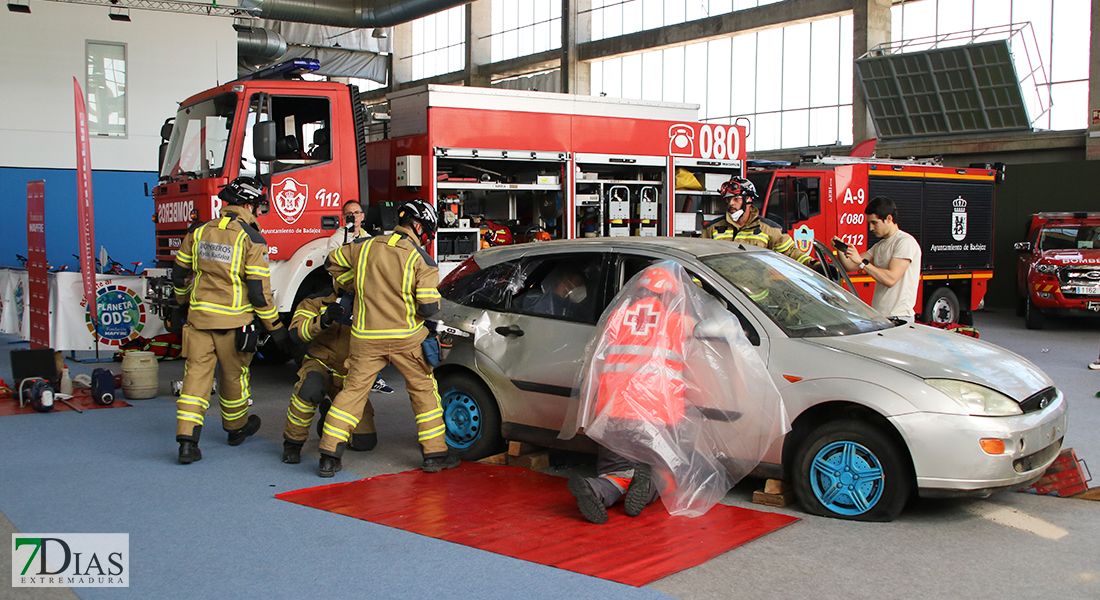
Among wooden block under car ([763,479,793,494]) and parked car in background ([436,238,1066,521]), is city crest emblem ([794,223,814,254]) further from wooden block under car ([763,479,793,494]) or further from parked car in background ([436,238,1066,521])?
wooden block under car ([763,479,793,494])

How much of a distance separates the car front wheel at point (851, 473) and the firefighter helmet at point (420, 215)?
2720 millimetres

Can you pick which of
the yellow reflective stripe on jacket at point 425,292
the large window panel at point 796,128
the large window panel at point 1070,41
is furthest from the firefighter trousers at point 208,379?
the large window panel at point 796,128

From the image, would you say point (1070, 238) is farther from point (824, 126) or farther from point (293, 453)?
point (293, 453)

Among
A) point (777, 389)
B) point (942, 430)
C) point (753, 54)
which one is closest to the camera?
point (942, 430)

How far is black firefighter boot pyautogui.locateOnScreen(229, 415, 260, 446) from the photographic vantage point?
22.4 ft

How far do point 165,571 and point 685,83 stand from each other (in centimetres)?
2373

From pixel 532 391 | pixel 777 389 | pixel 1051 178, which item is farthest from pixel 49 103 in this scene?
pixel 1051 178

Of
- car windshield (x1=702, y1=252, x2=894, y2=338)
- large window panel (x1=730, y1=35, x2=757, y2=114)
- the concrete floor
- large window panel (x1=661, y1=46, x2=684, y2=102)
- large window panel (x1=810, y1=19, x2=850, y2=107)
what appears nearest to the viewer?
the concrete floor

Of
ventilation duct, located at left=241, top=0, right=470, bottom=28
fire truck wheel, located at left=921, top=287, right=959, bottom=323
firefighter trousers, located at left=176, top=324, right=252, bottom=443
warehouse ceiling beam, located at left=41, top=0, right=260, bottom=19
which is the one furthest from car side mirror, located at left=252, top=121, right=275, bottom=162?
ventilation duct, located at left=241, top=0, right=470, bottom=28

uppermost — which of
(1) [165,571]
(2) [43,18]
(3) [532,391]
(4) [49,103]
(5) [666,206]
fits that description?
(2) [43,18]

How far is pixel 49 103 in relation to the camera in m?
15.3

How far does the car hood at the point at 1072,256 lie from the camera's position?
1373cm

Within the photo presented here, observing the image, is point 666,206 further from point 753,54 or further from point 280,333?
point 753,54

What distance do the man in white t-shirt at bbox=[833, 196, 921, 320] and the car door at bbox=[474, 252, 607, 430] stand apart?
7.46 feet
